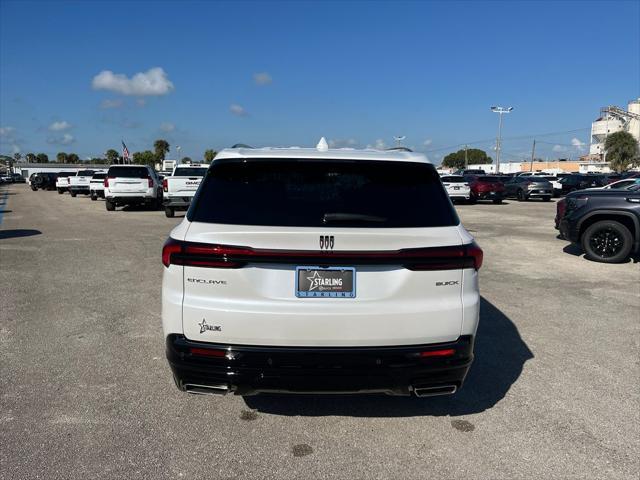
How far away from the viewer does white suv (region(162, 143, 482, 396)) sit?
9.45ft

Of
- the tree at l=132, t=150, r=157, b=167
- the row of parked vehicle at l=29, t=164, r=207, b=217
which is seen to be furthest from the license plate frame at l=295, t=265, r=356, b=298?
the tree at l=132, t=150, r=157, b=167

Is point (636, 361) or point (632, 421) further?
point (636, 361)

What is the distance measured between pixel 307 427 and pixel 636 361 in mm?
→ 3275

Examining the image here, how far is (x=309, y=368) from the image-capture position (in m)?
2.93

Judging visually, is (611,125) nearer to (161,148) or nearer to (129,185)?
(161,148)

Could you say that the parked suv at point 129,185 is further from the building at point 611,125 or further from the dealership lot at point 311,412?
the building at point 611,125

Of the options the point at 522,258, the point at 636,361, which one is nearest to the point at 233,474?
the point at 636,361

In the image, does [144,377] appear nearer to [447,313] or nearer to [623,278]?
[447,313]

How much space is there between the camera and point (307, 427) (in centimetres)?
342

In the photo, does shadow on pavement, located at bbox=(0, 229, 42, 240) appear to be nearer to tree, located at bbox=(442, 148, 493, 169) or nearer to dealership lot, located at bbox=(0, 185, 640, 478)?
dealership lot, located at bbox=(0, 185, 640, 478)

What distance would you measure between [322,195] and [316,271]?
50 centimetres

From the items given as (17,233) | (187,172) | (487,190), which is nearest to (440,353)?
(17,233)

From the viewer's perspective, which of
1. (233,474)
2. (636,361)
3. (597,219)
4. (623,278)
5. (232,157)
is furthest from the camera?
(597,219)

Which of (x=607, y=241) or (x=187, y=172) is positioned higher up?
(x=187, y=172)
